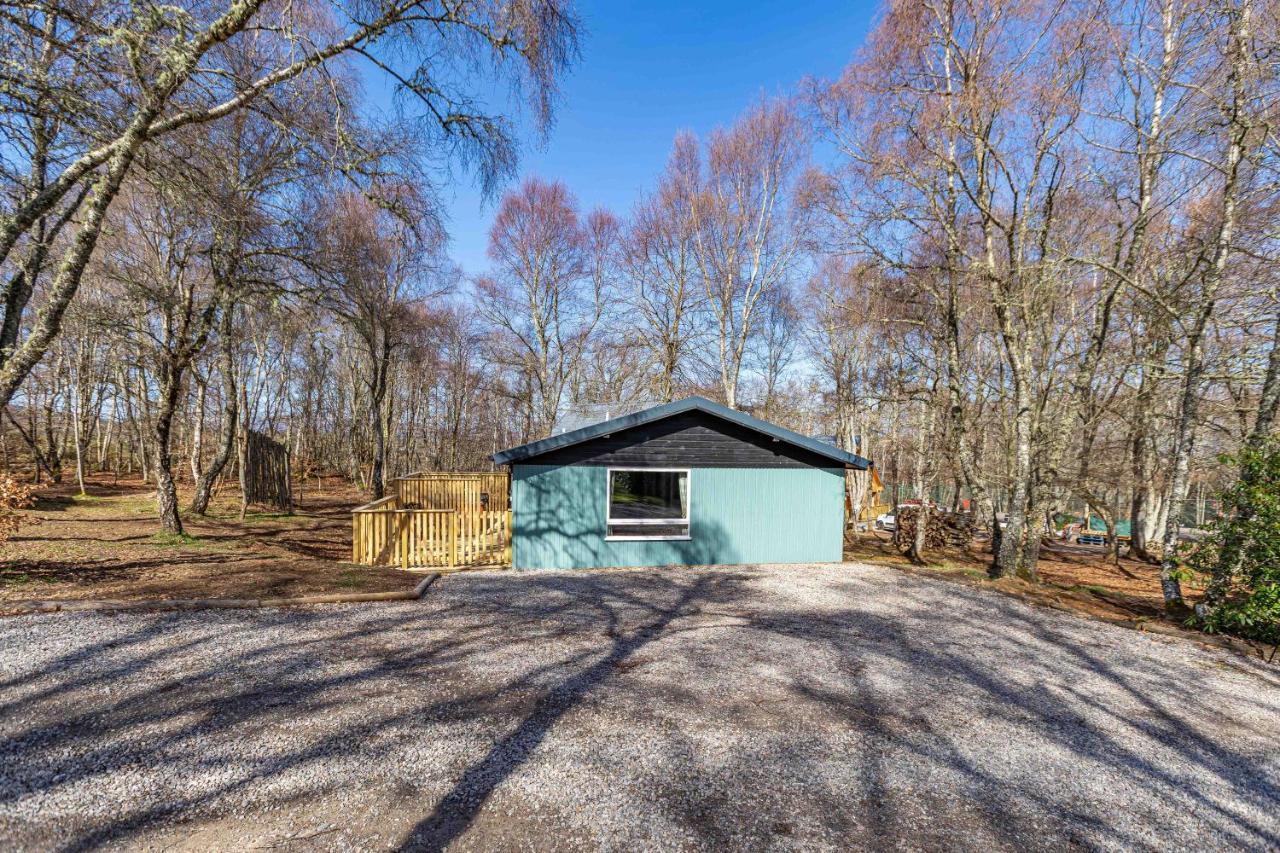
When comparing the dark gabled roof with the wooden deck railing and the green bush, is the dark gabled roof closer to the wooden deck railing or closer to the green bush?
the wooden deck railing

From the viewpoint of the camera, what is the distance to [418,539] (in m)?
8.21

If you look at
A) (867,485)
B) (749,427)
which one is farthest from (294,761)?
(867,485)

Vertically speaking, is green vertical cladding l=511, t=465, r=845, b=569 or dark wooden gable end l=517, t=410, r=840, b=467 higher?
dark wooden gable end l=517, t=410, r=840, b=467

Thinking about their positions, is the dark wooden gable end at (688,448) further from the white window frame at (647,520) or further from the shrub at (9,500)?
the shrub at (9,500)

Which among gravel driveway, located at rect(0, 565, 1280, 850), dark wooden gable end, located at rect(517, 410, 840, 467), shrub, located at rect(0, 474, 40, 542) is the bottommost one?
gravel driveway, located at rect(0, 565, 1280, 850)

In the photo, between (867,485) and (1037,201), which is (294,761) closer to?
(1037,201)

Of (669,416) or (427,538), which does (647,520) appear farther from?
(427,538)

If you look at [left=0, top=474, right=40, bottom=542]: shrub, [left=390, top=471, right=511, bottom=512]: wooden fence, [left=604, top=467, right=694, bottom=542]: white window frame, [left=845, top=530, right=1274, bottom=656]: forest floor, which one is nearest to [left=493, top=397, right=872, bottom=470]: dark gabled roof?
[left=604, top=467, right=694, bottom=542]: white window frame

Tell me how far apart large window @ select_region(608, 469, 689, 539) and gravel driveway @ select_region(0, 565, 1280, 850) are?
10.6 feet

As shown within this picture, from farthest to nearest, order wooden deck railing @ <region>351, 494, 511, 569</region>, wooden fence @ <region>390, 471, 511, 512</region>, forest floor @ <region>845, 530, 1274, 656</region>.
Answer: wooden fence @ <region>390, 471, 511, 512</region>
wooden deck railing @ <region>351, 494, 511, 569</region>
forest floor @ <region>845, 530, 1274, 656</region>

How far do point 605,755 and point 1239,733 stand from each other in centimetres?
481

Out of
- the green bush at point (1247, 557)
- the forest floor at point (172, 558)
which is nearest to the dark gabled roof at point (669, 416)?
the forest floor at point (172, 558)

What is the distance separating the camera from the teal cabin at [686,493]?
816 centimetres

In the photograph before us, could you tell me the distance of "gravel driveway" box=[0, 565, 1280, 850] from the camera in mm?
2426
